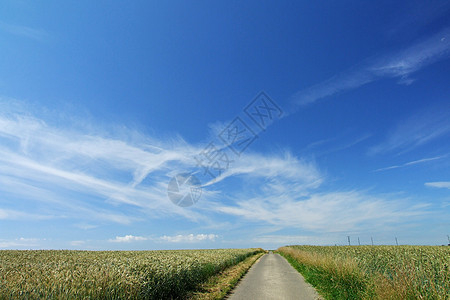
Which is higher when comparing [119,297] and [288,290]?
[119,297]

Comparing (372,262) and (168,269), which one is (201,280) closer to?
(168,269)

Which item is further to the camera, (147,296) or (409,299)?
(147,296)

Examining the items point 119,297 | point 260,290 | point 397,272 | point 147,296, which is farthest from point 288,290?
point 119,297

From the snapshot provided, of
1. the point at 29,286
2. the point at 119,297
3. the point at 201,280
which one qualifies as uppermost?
the point at 29,286

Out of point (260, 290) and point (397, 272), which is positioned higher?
point (397, 272)

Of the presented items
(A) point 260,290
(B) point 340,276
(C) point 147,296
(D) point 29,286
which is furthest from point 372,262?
(D) point 29,286

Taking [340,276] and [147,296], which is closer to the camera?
[147,296]

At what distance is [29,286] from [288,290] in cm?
1110

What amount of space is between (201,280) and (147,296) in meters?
7.49

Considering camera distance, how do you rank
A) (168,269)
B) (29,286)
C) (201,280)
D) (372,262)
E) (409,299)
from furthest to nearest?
1. (201,280)
2. (372,262)
3. (168,269)
4. (409,299)
5. (29,286)

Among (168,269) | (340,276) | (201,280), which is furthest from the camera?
(201,280)

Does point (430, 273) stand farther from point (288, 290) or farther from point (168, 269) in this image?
point (168, 269)

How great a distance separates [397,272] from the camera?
7328 mm

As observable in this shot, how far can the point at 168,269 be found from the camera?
1072cm
